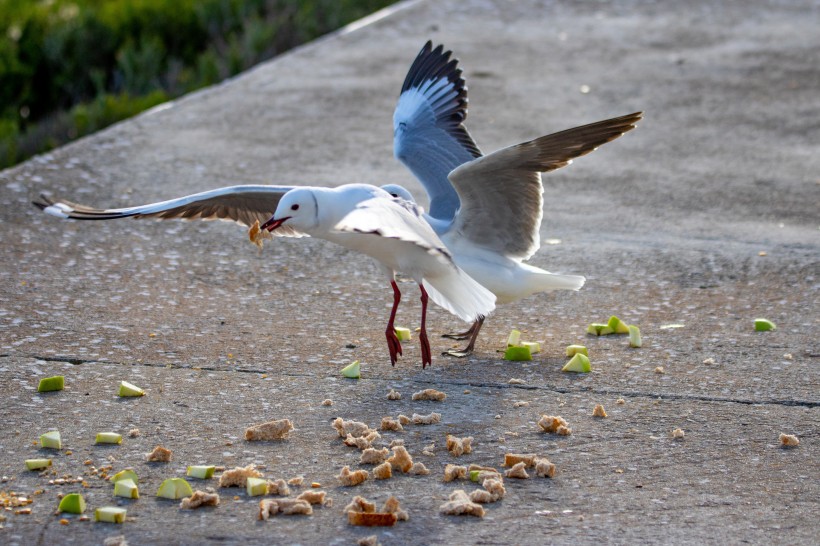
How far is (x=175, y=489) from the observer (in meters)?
3.36

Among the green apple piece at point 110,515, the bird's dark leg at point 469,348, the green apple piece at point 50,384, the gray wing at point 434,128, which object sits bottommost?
the green apple piece at point 110,515

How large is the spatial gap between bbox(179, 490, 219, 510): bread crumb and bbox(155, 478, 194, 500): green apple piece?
48mm

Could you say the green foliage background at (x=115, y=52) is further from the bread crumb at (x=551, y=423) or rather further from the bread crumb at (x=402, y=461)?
the bread crumb at (x=402, y=461)

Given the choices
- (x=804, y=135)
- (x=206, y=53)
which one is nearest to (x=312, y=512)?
(x=804, y=135)

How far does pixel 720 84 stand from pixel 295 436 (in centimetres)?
619

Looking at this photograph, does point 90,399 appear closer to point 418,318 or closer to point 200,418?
point 200,418

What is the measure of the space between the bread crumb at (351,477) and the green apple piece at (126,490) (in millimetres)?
611

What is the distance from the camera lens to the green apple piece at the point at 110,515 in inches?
126

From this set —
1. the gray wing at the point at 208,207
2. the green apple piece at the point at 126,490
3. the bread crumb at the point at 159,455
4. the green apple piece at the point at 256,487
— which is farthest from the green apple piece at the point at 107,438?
the gray wing at the point at 208,207

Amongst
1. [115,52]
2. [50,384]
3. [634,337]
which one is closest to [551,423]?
[634,337]

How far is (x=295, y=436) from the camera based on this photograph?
3852mm

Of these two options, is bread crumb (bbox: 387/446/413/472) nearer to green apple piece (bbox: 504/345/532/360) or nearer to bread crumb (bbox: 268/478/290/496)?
bread crumb (bbox: 268/478/290/496)

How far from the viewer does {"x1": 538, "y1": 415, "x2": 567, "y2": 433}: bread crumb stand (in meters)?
3.88

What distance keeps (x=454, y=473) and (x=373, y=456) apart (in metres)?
0.27
